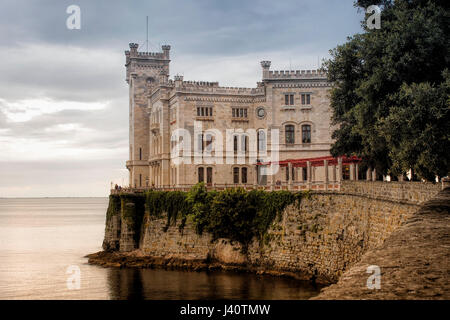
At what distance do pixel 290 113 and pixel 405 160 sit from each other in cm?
A: 3376

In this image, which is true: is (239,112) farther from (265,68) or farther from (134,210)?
(134,210)

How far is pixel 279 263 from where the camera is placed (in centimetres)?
3878

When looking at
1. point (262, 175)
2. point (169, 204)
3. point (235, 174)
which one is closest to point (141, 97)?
point (235, 174)

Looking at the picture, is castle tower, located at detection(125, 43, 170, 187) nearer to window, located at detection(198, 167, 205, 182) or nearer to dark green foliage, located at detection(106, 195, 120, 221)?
window, located at detection(198, 167, 205, 182)

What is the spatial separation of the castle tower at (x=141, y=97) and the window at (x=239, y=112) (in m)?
17.6

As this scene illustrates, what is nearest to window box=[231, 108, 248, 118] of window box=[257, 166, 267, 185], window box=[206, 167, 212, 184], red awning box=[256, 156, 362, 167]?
window box=[257, 166, 267, 185]

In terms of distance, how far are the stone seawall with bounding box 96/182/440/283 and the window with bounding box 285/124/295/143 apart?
17.3 m

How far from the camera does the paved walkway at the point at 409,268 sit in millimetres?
8336

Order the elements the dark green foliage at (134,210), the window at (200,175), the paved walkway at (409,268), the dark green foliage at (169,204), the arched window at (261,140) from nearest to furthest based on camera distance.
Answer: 1. the paved walkway at (409,268)
2. the dark green foliage at (169,204)
3. the dark green foliage at (134,210)
4. the window at (200,175)
5. the arched window at (261,140)

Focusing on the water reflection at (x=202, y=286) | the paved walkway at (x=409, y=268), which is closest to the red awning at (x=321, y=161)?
the water reflection at (x=202, y=286)

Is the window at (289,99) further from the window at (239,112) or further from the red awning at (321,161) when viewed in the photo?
the red awning at (321,161)

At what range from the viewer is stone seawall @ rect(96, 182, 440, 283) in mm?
27516
